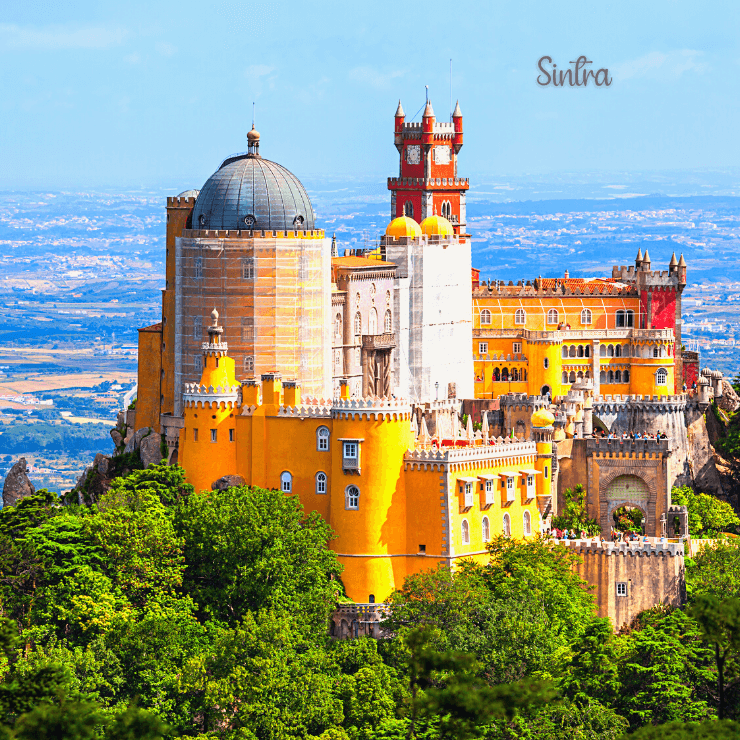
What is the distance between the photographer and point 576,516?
438ft

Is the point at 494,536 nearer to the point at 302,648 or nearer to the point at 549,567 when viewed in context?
the point at 549,567

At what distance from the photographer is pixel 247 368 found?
433ft

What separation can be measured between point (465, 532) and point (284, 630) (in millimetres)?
15266

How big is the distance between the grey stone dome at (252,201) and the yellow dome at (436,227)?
23217 mm

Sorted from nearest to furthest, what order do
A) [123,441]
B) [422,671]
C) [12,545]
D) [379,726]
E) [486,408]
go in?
[422,671], [379,726], [12,545], [123,441], [486,408]

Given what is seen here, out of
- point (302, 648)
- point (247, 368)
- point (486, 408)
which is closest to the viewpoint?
point (302, 648)

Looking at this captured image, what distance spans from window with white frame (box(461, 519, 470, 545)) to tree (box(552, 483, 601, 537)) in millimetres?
13302

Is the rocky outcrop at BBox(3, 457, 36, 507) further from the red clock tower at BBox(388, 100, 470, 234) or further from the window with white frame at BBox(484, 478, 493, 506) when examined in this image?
the red clock tower at BBox(388, 100, 470, 234)

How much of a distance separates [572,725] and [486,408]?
176 ft

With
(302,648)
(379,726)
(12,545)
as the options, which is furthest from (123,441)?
(379,726)

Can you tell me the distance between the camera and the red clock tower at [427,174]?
17612 centimetres

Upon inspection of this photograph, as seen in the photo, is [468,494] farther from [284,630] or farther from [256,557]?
[284,630]

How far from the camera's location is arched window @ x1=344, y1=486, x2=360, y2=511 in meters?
120

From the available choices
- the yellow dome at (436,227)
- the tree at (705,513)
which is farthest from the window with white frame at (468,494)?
the yellow dome at (436,227)
